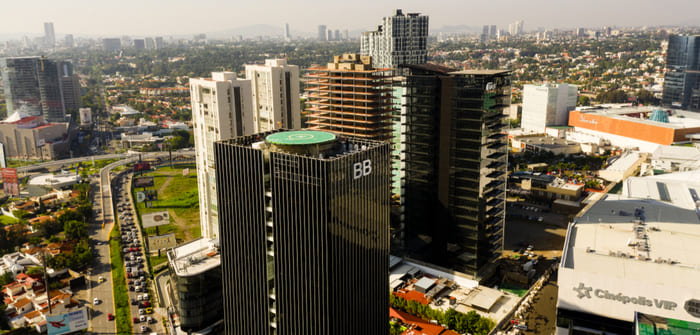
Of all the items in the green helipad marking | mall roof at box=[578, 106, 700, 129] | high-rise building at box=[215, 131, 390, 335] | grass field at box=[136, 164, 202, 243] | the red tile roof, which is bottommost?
grass field at box=[136, 164, 202, 243]

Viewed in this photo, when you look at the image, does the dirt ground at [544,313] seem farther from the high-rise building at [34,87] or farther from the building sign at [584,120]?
the high-rise building at [34,87]

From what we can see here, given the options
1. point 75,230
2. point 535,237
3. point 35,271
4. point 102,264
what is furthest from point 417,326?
point 75,230

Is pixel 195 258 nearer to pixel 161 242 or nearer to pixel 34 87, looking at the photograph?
pixel 161 242

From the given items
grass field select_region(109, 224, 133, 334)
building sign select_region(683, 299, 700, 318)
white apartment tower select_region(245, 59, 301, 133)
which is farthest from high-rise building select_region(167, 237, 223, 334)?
building sign select_region(683, 299, 700, 318)

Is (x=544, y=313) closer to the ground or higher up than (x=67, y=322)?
higher up

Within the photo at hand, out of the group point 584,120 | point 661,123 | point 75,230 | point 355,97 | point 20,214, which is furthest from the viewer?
point 584,120

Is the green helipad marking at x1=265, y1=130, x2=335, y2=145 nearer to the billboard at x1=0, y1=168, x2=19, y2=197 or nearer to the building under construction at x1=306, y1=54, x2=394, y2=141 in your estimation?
the building under construction at x1=306, y1=54, x2=394, y2=141

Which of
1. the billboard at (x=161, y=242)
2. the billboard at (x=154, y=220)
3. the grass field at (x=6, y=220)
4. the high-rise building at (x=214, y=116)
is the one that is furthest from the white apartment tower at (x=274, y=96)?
the grass field at (x=6, y=220)
